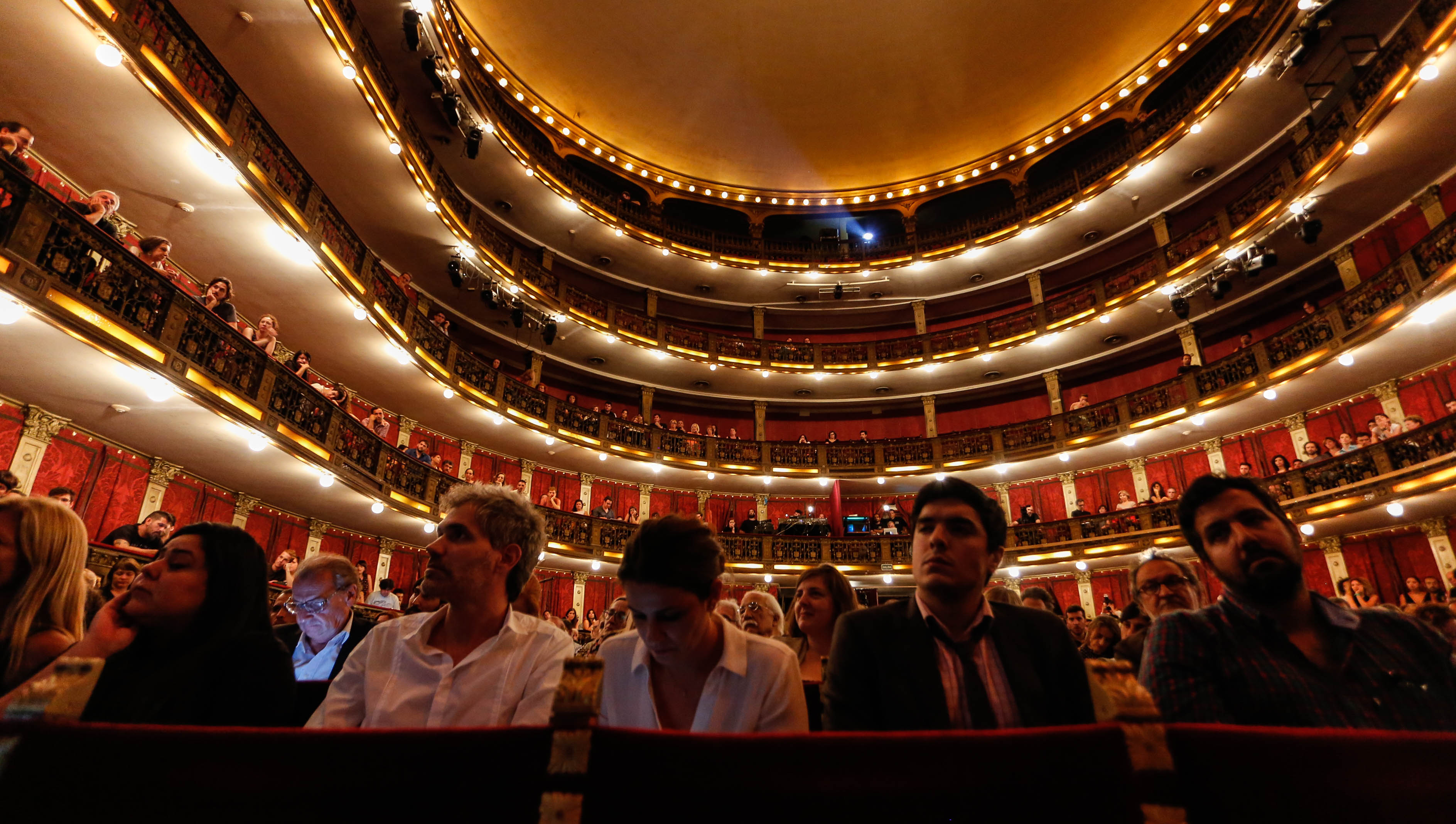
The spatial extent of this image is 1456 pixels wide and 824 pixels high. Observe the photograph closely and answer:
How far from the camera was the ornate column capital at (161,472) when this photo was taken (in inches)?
371

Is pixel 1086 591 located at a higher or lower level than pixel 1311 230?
lower

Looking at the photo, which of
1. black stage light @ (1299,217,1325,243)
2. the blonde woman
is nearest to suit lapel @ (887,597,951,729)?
the blonde woman

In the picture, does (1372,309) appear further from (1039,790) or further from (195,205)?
(195,205)

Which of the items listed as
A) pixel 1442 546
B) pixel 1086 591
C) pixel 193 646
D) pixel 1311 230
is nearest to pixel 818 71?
pixel 1311 230

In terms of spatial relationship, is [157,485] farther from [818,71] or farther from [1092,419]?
[818,71]

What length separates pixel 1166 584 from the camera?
3.59m

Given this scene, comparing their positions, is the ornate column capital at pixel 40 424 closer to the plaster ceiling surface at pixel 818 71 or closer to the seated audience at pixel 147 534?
the seated audience at pixel 147 534

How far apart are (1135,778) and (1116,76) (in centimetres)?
Answer: 2250

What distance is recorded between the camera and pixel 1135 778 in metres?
1.02

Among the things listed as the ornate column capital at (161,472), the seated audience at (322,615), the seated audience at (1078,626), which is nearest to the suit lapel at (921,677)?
the seated audience at (322,615)

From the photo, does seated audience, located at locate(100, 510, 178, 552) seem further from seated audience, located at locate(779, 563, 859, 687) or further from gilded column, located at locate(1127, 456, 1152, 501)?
gilded column, located at locate(1127, 456, 1152, 501)

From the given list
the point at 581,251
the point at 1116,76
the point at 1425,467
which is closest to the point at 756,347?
the point at 581,251

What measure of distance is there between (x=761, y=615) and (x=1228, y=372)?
14.1 meters

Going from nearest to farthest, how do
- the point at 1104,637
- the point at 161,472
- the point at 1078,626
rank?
1. the point at 1104,637
2. the point at 1078,626
3. the point at 161,472
